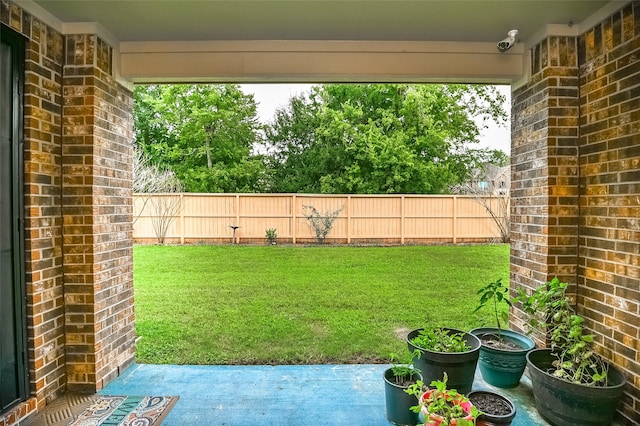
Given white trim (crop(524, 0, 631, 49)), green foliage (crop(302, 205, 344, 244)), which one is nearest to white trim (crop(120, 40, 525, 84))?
white trim (crop(524, 0, 631, 49))

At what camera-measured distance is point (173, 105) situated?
13.2 m

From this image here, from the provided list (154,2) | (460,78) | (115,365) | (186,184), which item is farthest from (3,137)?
(186,184)

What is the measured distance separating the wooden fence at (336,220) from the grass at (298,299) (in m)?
0.76

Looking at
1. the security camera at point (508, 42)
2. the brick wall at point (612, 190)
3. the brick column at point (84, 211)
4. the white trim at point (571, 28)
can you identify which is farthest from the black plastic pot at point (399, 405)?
the white trim at point (571, 28)

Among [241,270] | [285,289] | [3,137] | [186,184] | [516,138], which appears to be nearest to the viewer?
[3,137]

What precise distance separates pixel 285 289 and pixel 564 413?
13.0 feet

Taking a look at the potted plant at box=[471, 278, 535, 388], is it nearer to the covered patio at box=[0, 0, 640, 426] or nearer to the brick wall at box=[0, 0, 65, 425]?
the covered patio at box=[0, 0, 640, 426]

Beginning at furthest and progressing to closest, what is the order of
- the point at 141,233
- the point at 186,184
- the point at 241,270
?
the point at 186,184 < the point at 141,233 < the point at 241,270

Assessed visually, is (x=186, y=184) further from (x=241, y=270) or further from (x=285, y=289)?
(x=285, y=289)

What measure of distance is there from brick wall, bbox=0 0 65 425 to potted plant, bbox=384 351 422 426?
2.11 m

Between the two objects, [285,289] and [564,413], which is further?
[285,289]

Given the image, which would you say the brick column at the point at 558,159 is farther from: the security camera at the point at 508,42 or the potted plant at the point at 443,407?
the potted plant at the point at 443,407

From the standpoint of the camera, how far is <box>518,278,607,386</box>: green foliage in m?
2.09

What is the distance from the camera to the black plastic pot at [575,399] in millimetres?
1921
